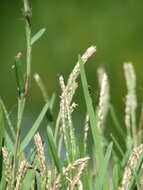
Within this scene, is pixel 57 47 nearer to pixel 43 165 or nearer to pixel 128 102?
pixel 128 102

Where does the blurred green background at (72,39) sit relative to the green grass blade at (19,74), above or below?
above

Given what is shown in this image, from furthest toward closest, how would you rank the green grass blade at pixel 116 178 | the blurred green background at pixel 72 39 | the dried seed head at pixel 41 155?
the blurred green background at pixel 72 39 < the green grass blade at pixel 116 178 < the dried seed head at pixel 41 155

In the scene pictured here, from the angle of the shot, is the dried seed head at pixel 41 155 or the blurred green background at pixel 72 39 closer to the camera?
the dried seed head at pixel 41 155

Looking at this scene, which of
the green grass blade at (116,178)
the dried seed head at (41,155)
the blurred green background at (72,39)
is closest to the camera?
the dried seed head at (41,155)

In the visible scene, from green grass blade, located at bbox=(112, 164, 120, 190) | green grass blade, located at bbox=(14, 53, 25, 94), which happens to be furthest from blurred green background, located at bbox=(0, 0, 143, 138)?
green grass blade, located at bbox=(14, 53, 25, 94)

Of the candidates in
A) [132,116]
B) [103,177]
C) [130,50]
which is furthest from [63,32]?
[103,177]

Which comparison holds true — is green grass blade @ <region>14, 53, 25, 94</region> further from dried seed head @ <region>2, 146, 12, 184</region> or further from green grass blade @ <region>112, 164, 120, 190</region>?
green grass blade @ <region>112, 164, 120, 190</region>

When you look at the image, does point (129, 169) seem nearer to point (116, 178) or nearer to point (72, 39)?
point (116, 178)

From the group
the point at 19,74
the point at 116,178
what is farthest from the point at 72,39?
the point at 19,74

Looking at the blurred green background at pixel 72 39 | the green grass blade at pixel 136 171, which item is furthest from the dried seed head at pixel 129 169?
the blurred green background at pixel 72 39

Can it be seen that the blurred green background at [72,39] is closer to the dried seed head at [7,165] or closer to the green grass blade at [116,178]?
the green grass blade at [116,178]
